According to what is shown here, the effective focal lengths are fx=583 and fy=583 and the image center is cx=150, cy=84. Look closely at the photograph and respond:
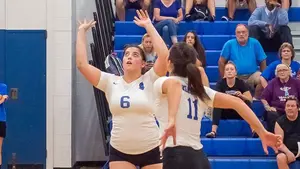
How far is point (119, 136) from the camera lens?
15.0 feet

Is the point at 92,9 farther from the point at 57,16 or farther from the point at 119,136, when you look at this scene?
the point at 119,136

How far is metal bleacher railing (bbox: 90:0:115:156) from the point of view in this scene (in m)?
8.52

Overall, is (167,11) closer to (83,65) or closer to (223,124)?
(223,124)

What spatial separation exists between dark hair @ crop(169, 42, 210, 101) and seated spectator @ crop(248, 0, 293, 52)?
5.62 meters

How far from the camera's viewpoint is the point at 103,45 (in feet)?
30.2

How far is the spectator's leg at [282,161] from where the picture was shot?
23.5ft

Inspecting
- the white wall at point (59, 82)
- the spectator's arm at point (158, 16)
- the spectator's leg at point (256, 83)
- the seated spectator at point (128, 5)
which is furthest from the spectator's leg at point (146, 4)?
the spectator's leg at point (256, 83)

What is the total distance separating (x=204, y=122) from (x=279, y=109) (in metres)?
1.04

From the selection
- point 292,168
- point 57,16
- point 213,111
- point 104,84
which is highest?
point 57,16

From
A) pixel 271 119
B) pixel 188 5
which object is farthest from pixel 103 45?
pixel 271 119

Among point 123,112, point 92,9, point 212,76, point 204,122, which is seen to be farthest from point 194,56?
point 92,9

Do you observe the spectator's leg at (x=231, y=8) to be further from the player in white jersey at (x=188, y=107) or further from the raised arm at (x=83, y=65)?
the player in white jersey at (x=188, y=107)

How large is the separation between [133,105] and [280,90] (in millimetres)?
3992

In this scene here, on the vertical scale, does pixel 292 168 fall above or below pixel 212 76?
below
